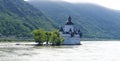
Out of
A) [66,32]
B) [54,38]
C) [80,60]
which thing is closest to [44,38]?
[54,38]

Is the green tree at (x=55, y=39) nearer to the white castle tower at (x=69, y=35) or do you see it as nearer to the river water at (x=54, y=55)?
the white castle tower at (x=69, y=35)

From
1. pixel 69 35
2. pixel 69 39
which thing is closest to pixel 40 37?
pixel 69 39

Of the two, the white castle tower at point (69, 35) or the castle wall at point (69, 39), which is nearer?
the castle wall at point (69, 39)

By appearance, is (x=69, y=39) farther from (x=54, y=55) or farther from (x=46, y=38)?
(x=54, y=55)

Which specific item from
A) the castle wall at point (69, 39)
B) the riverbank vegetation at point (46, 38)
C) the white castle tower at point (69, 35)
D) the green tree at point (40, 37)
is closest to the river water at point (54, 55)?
the green tree at point (40, 37)

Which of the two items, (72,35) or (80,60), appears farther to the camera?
(72,35)

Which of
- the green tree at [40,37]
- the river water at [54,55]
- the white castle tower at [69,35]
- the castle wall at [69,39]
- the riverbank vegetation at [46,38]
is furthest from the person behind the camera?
the white castle tower at [69,35]

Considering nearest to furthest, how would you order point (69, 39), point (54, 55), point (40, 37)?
point (54, 55), point (40, 37), point (69, 39)

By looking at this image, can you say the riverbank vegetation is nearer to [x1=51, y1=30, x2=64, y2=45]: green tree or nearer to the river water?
[x1=51, y1=30, x2=64, y2=45]: green tree

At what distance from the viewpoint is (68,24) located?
167 meters

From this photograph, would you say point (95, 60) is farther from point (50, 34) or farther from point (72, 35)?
point (72, 35)

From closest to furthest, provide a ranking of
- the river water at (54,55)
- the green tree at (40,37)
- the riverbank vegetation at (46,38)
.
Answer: the river water at (54,55)
the green tree at (40,37)
the riverbank vegetation at (46,38)

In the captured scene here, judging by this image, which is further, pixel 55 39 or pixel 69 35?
pixel 69 35

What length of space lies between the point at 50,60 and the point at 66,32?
98.2 meters
